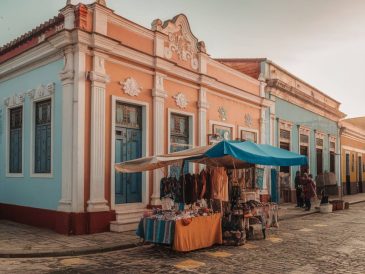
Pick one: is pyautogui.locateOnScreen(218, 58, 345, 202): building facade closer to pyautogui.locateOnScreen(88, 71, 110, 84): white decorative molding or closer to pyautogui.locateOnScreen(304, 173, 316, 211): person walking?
pyautogui.locateOnScreen(304, 173, 316, 211): person walking

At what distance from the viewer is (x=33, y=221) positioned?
11633mm

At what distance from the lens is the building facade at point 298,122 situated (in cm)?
2036

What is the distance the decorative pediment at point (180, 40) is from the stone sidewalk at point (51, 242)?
6264 mm

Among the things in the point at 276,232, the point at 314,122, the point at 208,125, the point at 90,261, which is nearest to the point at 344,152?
the point at 314,122

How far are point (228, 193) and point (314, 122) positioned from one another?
16878 millimetres

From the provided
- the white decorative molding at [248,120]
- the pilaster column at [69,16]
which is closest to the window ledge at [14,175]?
the pilaster column at [69,16]

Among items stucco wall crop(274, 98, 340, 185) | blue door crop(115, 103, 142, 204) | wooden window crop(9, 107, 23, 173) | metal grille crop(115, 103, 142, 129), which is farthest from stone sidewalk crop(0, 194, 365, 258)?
stucco wall crop(274, 98, 340, 185)

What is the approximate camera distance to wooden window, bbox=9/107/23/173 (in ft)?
42.2

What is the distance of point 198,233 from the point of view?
340 inches

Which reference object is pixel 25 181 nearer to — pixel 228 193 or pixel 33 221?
pixel 33 221

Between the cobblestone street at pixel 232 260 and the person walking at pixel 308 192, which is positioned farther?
the person walking at pixel 308 192

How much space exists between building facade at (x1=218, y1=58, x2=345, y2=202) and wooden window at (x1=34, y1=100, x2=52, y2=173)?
1065cm

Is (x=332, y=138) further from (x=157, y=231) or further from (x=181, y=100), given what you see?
(x=157, y=231)

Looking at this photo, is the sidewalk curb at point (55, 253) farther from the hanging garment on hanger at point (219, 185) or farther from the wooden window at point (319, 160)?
the wooden window at point (319, 160)
